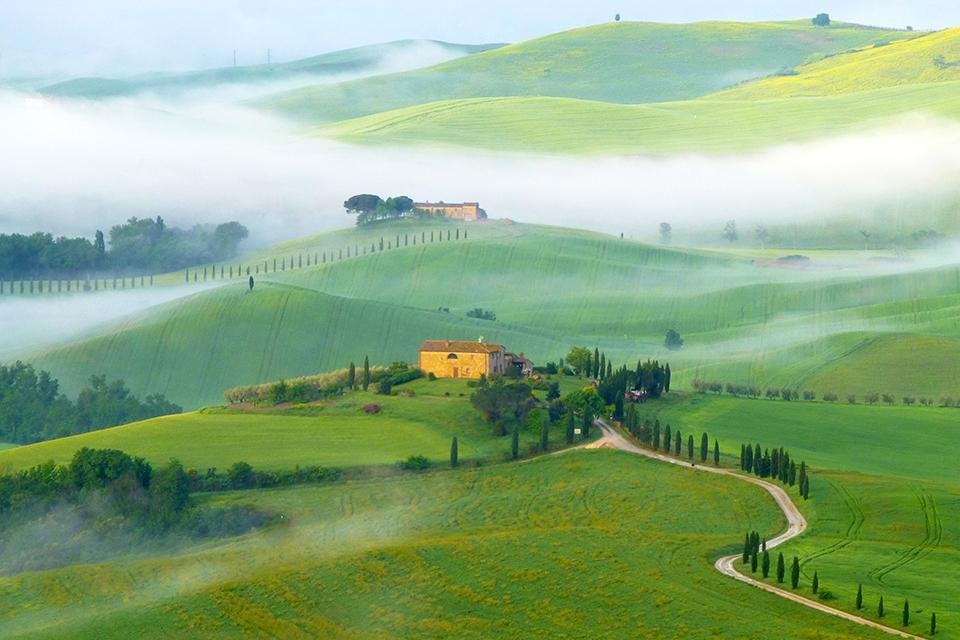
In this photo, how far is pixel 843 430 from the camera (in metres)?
130

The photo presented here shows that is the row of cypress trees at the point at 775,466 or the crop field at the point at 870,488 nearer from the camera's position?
the crop field at the point at 870,488

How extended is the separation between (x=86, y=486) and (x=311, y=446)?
49.2ft

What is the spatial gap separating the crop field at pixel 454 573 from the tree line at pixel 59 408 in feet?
153

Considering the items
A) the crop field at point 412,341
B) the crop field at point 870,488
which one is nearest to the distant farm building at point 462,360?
the crop field at point 870,488

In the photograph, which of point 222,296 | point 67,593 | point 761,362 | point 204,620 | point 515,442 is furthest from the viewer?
point 222,296

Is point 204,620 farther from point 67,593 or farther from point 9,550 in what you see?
point 9,550

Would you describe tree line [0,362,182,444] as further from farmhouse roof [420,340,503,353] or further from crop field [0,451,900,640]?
crop field [0,451,900,640]

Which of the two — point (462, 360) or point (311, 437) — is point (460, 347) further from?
point (311, 437)

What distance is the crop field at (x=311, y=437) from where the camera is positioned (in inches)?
4552

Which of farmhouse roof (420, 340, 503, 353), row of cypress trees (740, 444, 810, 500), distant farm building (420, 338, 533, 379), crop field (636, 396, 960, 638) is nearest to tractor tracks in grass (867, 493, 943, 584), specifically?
crop field (636, 396, 960, 638)

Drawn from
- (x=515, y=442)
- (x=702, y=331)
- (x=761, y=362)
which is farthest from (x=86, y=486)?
(x=702, y=331)

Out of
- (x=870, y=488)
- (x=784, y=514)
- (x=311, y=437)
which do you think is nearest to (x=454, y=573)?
(x=784, y=514)

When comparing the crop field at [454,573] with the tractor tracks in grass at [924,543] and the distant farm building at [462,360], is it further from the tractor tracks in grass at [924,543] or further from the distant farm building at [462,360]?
the distant farm building at [462,360]

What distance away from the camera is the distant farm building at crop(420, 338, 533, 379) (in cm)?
13700
